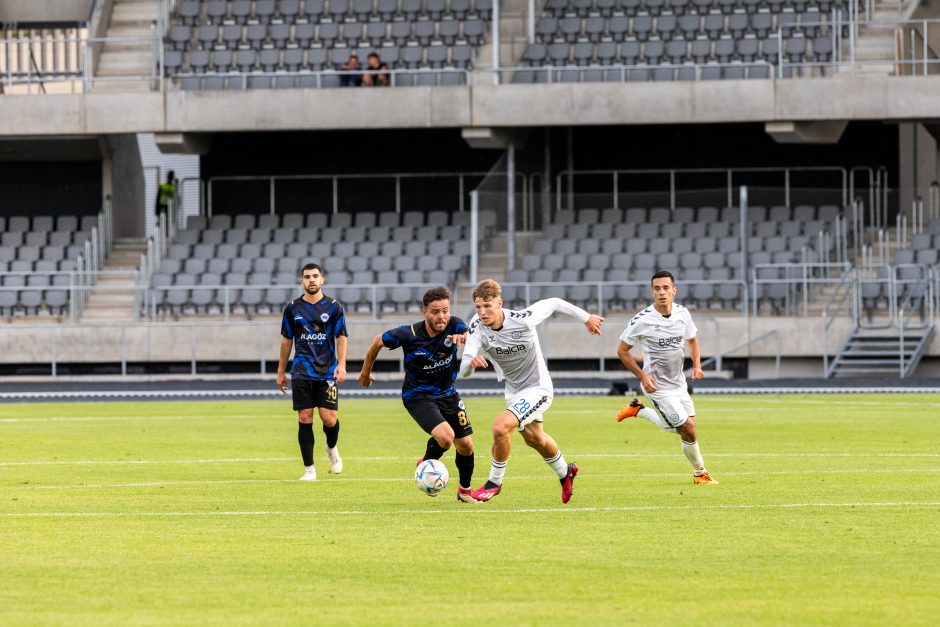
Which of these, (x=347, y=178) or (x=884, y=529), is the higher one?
(x=347, y=178)

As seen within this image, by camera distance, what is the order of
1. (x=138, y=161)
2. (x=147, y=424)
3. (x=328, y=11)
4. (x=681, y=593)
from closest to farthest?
(x=681, y=593), (x=147, y=424), (x=328, y=11), (x=138, y=161)

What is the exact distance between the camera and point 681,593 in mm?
8078

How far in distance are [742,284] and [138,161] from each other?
18.3 meters

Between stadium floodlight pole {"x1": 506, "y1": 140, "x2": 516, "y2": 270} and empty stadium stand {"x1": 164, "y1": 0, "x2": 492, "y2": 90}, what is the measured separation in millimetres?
2629

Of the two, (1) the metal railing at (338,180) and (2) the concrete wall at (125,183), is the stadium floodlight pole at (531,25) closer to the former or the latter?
(1) the metal railing at (338,180)

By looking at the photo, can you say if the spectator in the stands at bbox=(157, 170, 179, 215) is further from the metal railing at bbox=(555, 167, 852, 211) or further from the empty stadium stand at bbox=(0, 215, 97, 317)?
the metal railing at bbox=(555, 167, 852, 211)

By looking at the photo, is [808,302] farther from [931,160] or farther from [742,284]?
[931,160]

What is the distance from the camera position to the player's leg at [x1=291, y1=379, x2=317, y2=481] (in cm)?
1459

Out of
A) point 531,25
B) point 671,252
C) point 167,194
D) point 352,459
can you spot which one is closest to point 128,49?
point 167,194

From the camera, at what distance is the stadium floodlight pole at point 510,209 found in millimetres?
38062

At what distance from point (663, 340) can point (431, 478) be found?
10.3 feet

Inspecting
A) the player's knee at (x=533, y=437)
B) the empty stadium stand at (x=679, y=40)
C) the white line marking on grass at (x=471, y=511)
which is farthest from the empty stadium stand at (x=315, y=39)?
the white line marking on grass at (x=471, y=511)

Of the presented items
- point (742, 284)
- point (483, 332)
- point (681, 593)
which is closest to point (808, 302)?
point (742, 284)

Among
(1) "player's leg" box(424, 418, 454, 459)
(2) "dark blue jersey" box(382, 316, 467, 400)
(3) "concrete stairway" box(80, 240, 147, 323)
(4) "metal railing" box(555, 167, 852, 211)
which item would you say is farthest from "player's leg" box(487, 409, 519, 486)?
(4) "metal railing" box(555, 167, 852, 211)
